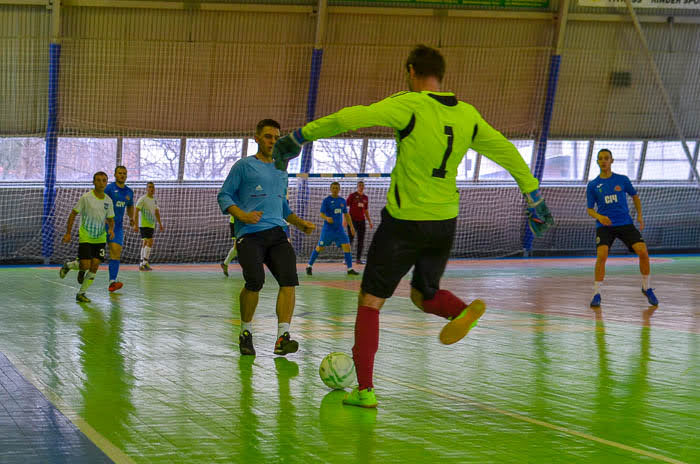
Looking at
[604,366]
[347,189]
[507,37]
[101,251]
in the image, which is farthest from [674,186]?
[604,366]

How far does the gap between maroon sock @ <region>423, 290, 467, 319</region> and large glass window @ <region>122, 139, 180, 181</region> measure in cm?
1927

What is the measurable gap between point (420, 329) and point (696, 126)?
20301 millimetres

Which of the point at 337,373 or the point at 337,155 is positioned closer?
the point at 337,373

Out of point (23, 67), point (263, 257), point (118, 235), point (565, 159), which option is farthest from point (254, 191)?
point (565, 159)

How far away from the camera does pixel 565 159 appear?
27.2m

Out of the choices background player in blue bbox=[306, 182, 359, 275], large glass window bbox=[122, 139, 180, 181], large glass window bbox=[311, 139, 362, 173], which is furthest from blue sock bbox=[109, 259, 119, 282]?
large glass window bbox=[311, 139, 362, 173]

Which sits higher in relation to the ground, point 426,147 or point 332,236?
point 426,147

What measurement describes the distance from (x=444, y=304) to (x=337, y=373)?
38.9 inches

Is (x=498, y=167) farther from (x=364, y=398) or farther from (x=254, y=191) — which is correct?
(x=364, y=398)

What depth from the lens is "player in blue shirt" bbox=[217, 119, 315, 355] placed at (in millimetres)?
8070

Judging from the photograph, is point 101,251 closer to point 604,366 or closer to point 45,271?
point 45,271

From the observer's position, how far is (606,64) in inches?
1029

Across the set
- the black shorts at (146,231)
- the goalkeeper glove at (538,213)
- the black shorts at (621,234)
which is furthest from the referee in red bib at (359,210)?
the goalkeeper glove at (538,213)

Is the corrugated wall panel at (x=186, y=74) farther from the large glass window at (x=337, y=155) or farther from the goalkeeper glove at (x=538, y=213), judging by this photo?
the goalkeeper glove at (x=538, y=213)
